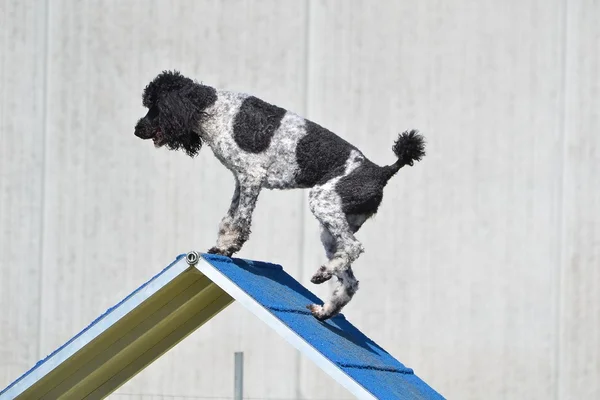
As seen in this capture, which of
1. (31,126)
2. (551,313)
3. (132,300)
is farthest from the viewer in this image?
(31,126)

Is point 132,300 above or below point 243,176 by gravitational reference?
below

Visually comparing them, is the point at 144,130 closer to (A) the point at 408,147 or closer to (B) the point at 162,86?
(B) the point at 162,86

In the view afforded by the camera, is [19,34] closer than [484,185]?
No

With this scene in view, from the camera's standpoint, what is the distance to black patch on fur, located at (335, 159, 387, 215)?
478cm

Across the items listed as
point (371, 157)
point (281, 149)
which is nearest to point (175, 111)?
point (281, 149)

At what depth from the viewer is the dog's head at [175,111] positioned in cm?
490

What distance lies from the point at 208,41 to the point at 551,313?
3009mm

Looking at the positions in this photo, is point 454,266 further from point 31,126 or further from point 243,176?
point 243,176

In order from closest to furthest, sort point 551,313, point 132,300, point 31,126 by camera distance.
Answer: point 132,300 < point 551,313 < point 31,126

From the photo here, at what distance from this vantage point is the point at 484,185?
8578 millimetres

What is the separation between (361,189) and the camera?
4.79 m

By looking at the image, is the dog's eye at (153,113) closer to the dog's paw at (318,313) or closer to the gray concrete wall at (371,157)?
the dog's paw at (318,313)

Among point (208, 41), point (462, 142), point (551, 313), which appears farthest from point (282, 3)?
point (551, 313)

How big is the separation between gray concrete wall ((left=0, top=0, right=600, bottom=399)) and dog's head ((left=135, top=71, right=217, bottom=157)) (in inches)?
149
